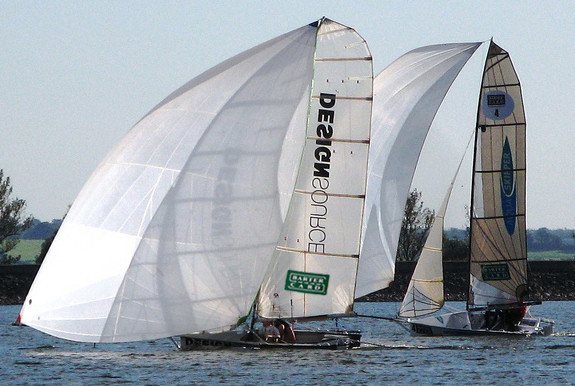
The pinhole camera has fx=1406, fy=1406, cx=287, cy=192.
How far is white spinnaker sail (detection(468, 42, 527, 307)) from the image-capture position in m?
40.4

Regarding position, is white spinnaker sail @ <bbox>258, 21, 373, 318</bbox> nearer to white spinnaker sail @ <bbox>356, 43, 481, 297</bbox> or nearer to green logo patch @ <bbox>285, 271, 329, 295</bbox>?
green logo patch @ <bbox>285, 271, 329, 295</bbox>

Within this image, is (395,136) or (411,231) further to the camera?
(411,231)

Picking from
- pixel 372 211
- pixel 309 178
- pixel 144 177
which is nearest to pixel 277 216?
pixel 309 178

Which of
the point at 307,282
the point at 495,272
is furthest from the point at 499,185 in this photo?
the point at 307,282

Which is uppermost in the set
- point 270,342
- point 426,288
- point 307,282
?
point 426,288

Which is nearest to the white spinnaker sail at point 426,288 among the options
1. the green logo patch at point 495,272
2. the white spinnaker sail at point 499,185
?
the white spinnaker sail at point 499,185

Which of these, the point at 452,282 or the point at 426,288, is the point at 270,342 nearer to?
the point at 426,288

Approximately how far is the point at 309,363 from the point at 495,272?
11193mm

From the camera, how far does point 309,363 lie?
31.8 meters

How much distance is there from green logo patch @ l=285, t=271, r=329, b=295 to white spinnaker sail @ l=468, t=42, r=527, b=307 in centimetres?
933

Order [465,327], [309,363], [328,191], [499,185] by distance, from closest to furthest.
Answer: [309,363] < [328,191] < [465,327] < [499,185]

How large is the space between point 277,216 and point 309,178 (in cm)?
118

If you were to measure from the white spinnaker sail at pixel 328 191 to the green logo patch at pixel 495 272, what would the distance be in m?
9.39

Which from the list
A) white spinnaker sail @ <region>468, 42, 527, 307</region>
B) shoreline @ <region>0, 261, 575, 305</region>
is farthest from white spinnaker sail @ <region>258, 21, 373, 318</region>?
shoreline @ <region>0, 261, 575, 305</region>
